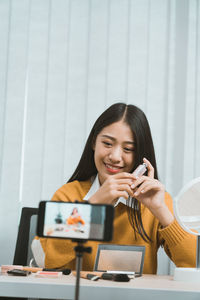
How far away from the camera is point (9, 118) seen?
2.09 meters

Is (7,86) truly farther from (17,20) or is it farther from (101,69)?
(101,69)

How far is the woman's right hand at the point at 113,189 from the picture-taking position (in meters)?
1.09

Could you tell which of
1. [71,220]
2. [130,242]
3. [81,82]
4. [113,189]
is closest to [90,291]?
[71,220]

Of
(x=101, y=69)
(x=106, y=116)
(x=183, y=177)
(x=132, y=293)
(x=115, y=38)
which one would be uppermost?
(x=115, y=38)

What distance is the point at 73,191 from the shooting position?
4.75ft

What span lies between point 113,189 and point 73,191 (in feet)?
1.22

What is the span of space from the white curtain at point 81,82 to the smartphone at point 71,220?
1388 mm

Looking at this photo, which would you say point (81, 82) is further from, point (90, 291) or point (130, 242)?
point (90, 291)

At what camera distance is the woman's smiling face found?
4.41 ft

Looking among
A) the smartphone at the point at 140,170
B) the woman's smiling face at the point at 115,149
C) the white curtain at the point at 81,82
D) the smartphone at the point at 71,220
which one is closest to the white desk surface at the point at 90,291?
the smartphone at the point at 71,220

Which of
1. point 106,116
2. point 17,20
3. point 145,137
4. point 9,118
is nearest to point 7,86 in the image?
point 9,118

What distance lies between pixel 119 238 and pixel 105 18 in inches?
51.2

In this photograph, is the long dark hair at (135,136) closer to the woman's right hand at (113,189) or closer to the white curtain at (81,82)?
the woman's right hand at (113,189)

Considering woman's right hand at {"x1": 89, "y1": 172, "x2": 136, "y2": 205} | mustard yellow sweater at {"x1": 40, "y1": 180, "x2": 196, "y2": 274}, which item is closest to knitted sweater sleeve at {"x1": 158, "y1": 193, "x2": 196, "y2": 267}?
mustard yellow sweater at {"x1": 40, "y1": 180, "x2": 196, "y2": 274}
